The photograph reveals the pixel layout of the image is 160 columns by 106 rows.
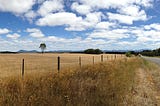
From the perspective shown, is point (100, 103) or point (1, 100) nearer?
point (1, 100)

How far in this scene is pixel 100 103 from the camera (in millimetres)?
8078

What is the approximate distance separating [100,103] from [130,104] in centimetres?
167

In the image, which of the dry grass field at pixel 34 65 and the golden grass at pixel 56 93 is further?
the dry grass field at pixel 34 65

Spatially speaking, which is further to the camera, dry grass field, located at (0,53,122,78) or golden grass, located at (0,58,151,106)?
dry grass field, located at (0,53,122,78)

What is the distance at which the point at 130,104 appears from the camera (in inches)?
368

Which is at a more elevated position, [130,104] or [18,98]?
[18,98]

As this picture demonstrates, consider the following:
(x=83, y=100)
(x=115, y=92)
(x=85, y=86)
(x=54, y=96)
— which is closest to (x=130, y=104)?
(x=115, y=92)

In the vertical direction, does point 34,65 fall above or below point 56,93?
below

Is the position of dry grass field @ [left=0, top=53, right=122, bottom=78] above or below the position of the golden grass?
below

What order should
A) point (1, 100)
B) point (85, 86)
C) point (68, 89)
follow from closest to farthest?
point (1, 100) < point (68, 89) < point (85, 86)

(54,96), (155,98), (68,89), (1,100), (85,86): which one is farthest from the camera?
(155,98)

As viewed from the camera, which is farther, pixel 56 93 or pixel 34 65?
pixel 34 65

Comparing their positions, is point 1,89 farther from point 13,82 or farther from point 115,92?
point 115,92

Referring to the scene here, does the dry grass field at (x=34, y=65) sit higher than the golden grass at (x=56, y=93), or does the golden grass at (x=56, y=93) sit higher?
the golden grass at (x=56, y=93)
